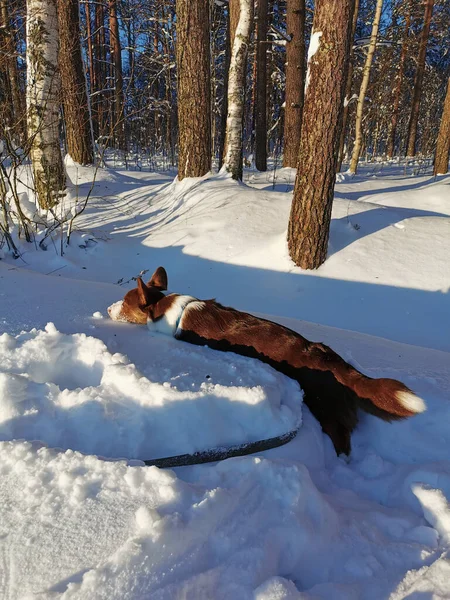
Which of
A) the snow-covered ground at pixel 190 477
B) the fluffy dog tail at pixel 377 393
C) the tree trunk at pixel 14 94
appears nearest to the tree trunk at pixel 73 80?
the tree trunk at pixel 14 94

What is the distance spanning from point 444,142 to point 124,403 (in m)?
12.8

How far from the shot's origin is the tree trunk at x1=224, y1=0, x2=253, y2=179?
22.5 ft

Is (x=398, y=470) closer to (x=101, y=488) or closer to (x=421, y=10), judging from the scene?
(x=101, y=488)

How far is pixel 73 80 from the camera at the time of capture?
28.0 ft

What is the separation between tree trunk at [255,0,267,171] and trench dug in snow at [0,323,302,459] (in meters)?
12.1

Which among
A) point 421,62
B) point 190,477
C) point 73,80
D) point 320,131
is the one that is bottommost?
A: point 190,477

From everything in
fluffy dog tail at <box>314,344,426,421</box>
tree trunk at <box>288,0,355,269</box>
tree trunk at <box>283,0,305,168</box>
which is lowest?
fluffy dog tail at <box>314,344,426,421</box>

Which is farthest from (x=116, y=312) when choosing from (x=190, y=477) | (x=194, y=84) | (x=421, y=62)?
(x=421, y=62)

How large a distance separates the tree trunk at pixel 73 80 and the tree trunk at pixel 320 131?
5.23 m

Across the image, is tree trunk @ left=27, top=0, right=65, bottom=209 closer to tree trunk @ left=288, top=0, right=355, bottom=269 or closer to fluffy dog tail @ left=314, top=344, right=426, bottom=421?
tree trunk @ left=288, top=0, right=355, bottom=269

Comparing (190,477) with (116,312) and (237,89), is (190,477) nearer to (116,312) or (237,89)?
(116,312)

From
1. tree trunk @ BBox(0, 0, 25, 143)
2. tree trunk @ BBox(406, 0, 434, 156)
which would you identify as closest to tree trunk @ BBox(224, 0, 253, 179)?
tree trunk @ BBox(0, 0, 25, 143)

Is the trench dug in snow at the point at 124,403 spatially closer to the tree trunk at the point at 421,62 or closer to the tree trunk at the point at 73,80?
the tree trunk at the point at 73,80

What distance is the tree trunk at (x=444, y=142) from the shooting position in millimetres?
11038
